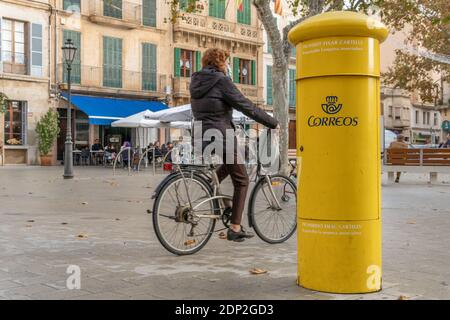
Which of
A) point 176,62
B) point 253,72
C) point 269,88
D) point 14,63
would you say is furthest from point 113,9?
point 269,88

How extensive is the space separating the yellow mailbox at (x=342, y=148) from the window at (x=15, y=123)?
84.6 ft

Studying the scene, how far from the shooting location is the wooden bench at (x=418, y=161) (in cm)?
1669

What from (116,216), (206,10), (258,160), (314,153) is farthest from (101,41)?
(314,153)

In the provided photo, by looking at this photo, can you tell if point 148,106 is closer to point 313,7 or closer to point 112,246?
point 313,7

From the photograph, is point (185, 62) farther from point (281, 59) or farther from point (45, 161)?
point (281, 59)

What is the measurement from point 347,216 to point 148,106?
2930 centimetres

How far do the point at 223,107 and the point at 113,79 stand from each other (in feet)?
89.6

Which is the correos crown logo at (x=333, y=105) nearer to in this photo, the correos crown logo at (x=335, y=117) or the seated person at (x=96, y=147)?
the correos crown logo at (x=335, y=117)

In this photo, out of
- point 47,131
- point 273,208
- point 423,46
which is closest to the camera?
point 273,208

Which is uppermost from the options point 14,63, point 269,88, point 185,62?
point 185,62

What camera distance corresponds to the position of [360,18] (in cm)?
406

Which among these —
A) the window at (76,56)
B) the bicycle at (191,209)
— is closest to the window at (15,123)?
the window at (76,56)

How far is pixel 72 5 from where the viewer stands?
30.6 m

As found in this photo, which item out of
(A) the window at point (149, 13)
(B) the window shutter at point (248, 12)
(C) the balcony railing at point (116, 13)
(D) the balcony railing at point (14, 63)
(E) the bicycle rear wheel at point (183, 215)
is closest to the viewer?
(E) the bicycle rear wheel at point (183, 215)
